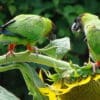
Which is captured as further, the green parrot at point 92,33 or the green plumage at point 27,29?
the green plumage at point 27,29

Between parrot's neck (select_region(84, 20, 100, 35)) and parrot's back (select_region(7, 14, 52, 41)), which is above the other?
parrot's neck (select_region(84, 20, 100, 35))

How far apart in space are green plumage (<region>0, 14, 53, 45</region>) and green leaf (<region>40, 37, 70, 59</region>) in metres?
0.04

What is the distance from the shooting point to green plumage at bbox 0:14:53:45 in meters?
1.07

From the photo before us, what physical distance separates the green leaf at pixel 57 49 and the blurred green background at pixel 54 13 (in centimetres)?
245

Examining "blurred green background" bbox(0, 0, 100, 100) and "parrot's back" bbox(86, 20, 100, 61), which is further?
"blurred green background" bbox(0, 0, 100, 100)

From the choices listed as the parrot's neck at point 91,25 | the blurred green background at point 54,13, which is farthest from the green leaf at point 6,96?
the blurred green background at point 54,13

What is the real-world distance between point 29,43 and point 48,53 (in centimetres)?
5

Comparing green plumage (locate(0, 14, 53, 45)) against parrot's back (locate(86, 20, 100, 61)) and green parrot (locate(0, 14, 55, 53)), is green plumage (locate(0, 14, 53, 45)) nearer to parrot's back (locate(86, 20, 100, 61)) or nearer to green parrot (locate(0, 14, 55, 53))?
green parrot (locate(0, 14, 55, 53))

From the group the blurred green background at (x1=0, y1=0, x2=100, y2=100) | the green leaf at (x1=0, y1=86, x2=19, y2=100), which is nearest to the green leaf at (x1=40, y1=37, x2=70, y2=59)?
the green leaf at (x1=0, y1=86, x2=19, y2=100)

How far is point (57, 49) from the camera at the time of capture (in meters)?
1.18

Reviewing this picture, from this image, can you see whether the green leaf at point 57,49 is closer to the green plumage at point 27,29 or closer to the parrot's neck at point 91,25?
the green plumage at point 27,29

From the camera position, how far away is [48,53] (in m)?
1.14

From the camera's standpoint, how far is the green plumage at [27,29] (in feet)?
3.50

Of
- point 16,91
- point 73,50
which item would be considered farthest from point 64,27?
point 16,91
